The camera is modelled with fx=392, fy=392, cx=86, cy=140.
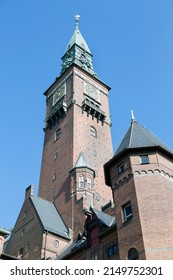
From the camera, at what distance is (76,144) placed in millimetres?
58844

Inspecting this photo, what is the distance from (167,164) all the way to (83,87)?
1620 inches

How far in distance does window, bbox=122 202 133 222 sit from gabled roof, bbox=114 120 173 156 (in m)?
4.55

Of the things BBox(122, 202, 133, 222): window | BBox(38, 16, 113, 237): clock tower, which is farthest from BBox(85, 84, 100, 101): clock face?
BBox(122, 202, 133, 222): window

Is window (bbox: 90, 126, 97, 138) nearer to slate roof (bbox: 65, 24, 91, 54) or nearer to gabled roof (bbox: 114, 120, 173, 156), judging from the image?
gabled roof (bbox: 114, 120, 173, 156)

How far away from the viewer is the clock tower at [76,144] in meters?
52.1

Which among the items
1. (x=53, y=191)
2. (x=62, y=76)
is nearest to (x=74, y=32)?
(x=62, y=76)

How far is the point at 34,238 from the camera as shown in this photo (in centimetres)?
4678

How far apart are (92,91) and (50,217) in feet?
93.1

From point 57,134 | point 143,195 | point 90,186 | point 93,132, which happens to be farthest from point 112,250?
point 57,134

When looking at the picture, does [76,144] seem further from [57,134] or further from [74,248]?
[74,248]

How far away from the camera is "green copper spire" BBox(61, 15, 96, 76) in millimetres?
79688

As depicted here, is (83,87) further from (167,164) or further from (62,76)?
(167,164)

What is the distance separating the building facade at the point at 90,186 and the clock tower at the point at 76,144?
15 cm

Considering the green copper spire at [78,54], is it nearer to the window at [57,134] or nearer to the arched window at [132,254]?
the window at [57,134]
